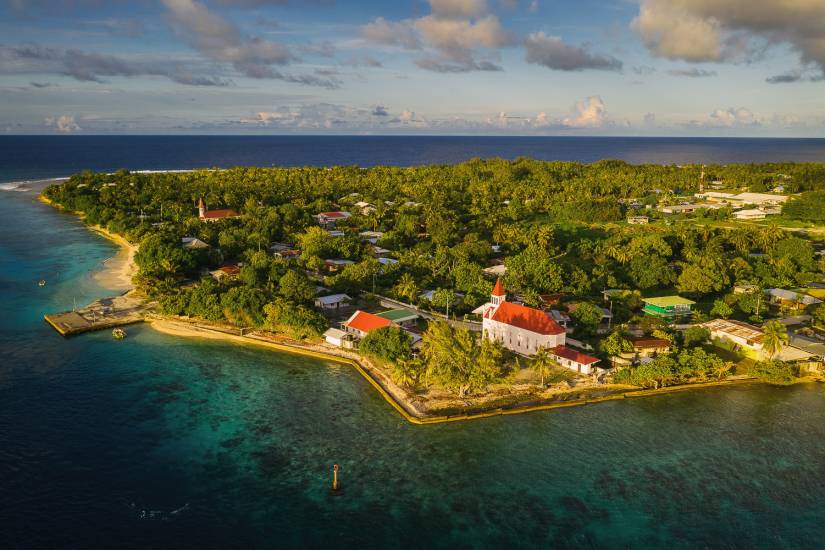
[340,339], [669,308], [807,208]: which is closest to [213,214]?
[340,339]

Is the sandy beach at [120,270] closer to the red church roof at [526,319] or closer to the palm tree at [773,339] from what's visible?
the red church roof at [526,319]

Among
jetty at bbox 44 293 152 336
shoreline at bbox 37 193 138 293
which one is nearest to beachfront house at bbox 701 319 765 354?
jetty at bbox 44 293 152 336

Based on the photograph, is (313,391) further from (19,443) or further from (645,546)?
(645,546)

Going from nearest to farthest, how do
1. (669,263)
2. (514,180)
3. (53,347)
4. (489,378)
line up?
(489,378) → (53,347) → (669,263) → (514,180)

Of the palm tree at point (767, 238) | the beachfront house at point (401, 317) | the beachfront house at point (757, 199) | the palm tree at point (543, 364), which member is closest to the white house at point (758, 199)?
the beachfront house at point (757, 199)

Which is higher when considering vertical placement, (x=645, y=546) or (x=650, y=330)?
(x=650, y=330)

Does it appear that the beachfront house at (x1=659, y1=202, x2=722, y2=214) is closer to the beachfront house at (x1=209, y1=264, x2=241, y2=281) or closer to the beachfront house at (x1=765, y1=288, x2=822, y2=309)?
the beachfront house at (x1=765, y1=288, x2=822, y2=309)

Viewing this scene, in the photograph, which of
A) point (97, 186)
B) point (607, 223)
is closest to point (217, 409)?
point (607, 223)
